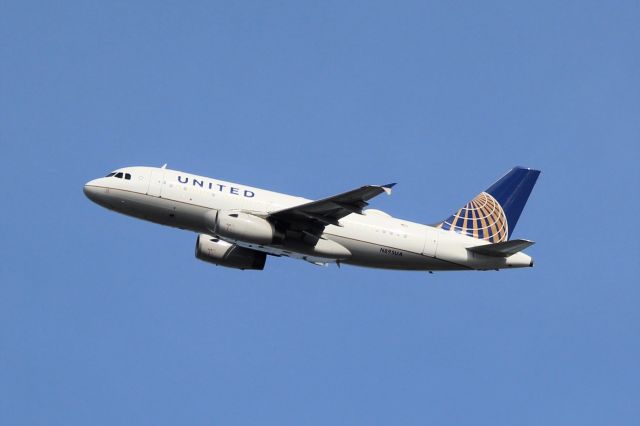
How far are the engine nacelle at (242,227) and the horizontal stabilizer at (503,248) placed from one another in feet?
34.7

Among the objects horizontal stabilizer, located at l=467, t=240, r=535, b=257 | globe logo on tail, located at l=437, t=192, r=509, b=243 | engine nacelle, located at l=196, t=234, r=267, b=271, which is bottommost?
engine nacelle, located at l=196, t=234, r=267, b=271

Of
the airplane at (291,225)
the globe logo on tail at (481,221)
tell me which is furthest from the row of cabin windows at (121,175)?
the globe logo on tail at (481,221)

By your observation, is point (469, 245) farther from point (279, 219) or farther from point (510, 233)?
point (279, 219)

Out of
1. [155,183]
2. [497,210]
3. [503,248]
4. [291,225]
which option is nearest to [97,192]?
[155,183]

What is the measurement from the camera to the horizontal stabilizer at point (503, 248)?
5130 centimetres

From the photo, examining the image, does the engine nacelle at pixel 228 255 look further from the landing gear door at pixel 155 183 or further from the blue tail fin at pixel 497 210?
the blue tail fin at pixel 497 210

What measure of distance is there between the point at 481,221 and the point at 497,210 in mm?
1635

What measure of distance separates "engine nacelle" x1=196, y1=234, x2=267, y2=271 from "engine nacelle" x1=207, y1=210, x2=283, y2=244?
14.3ft

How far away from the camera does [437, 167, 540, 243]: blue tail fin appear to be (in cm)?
5734

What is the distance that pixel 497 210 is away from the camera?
5897 cm

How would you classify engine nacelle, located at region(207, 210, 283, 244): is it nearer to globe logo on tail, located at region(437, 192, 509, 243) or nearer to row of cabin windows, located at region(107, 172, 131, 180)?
row of cabin windows, located at region(107, 172, 131, 180)

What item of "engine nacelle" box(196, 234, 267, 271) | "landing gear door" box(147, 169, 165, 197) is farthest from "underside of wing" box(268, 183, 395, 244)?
"landing gear door" box(147, 169, 165, 197)

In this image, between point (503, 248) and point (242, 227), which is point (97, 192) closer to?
point (242, 227)

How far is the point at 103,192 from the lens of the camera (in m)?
52.9
